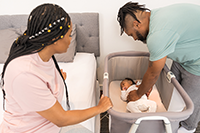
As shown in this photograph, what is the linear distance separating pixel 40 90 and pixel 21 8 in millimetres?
1398

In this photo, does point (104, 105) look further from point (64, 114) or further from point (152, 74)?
point (152, 74)

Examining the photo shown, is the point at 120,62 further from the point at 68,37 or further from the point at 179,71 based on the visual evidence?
the point at 68,37

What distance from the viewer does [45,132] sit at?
88 cm

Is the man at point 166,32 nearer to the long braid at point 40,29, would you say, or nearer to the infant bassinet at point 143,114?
the infant bassinet at point 143,114

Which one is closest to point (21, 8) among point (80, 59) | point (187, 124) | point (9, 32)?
point (9, 32)

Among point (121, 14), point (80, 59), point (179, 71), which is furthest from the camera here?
point (80, 59)

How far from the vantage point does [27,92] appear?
67 cm

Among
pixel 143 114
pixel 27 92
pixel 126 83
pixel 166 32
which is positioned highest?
pixel 166 32

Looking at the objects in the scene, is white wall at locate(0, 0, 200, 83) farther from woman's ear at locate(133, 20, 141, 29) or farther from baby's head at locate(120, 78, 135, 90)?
woman's ear at locate(133, 20, 141, 29)

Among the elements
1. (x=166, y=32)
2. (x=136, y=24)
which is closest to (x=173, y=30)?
(x=166, y=32)

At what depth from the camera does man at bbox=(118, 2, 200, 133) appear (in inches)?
37.0

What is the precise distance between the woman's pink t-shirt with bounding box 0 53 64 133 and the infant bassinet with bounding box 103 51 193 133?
407 mm

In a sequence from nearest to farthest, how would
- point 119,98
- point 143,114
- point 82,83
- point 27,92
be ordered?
point 27,92
point 143,114
point 82,83
point 119,98

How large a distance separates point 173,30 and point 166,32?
0.05 meters
